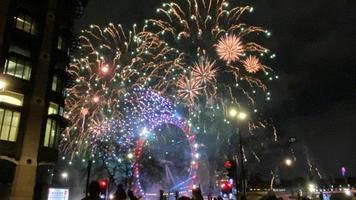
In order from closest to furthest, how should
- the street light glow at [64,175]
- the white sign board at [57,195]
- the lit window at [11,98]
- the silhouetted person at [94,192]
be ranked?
1. the silhouetted person at [94,192]
2. the white sign board at [57,195]
3. the lit window at [11,98]
4. the street light glow at [64,175]

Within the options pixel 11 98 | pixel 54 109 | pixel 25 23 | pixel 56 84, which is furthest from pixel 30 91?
pixel 25 23

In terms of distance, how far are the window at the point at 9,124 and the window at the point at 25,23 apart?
7.72 meters

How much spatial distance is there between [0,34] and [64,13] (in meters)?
8.66

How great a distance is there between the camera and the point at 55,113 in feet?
110

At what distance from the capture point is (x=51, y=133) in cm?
3272

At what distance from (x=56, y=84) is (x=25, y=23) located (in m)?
6.08

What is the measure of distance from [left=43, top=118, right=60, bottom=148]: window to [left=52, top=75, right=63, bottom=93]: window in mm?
3128

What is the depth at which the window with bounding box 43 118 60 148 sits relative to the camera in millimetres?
32213

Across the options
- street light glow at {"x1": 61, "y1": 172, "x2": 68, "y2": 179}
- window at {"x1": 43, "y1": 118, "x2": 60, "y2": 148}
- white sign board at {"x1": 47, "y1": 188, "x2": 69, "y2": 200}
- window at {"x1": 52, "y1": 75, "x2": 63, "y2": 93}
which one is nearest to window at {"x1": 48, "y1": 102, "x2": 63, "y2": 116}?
window at {"x1": 43, "y1": 118, "x2": 60, "y2": 148}

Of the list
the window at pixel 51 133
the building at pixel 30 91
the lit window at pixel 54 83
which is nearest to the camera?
the building at pixel 30 91

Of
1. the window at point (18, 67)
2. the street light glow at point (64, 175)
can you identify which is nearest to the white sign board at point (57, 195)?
the window at point (18, 67)

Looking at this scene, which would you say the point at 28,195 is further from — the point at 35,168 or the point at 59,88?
the point at 59,88

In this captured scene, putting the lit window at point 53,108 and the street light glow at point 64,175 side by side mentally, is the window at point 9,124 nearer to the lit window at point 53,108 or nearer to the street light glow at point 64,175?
the lit window at point 53,108

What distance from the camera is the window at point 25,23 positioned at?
104 feet
